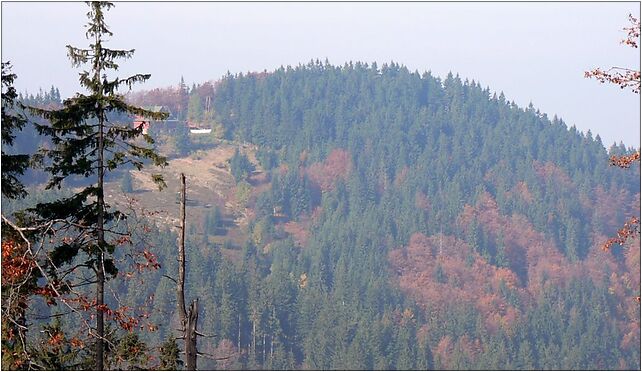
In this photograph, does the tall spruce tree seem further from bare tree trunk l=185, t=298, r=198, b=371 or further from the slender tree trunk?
bare tree trunk l=185, t=298, r=198, b=371

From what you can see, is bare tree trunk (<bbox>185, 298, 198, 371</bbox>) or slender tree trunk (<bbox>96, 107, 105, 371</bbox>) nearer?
bare tree trunk (<bbox>185, 298, 198, 371</bbox>)

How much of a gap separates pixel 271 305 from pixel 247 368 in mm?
11338

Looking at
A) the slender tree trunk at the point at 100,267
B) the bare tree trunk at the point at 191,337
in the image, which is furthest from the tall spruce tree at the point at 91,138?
the bare tree trunk at the point at 191,337

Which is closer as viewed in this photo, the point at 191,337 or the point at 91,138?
the point at 191,337

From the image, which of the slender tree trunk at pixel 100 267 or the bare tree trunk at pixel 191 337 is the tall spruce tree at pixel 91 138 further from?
the bare tree trunk at pixel 191 337

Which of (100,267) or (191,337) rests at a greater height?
(100,267)

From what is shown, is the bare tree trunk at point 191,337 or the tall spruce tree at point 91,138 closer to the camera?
the bare tree trunk at point 191,337

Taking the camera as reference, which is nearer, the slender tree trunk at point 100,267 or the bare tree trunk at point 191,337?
the bare tree trunk at point 191,337

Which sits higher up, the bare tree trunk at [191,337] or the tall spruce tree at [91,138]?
the tall spruce tree at [91,138]

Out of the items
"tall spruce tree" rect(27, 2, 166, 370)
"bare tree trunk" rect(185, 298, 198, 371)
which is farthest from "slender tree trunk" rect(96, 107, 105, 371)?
"bare tree trunk" rect(185, 298, 198, 371)

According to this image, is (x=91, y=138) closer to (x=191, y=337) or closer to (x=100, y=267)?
(x=100, y=267)

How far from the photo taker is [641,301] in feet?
47.7

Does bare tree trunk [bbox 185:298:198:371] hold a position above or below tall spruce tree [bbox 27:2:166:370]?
below

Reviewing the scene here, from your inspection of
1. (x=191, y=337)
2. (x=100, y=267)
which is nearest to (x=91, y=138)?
(x=100, y=267)
